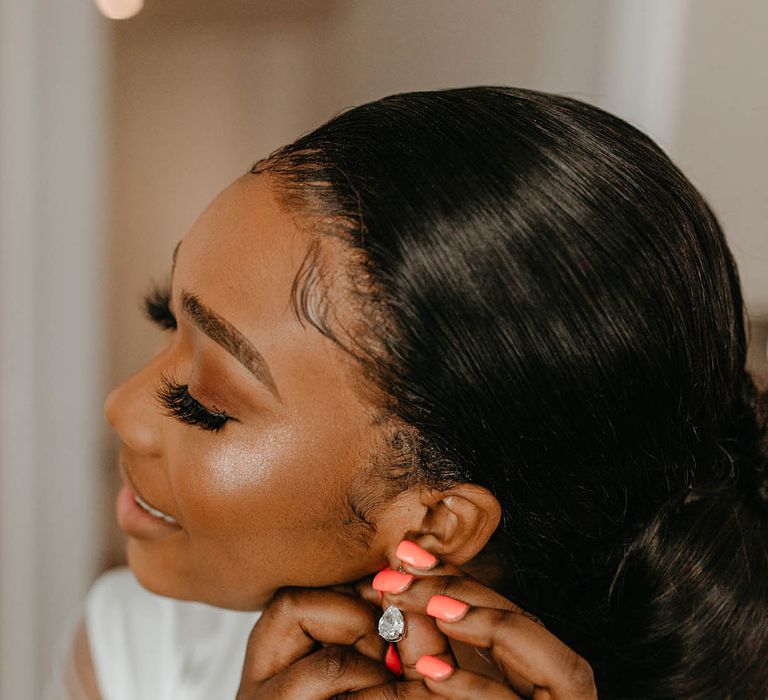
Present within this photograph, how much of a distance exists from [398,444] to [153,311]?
32 centimetres

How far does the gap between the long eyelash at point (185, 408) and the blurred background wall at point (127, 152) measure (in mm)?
654

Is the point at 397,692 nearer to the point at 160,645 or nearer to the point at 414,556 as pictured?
the point at 414,556

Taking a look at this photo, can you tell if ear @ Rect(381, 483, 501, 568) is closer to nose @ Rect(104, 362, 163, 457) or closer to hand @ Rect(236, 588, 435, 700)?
hand @ Rect(236, 588, 435, 700)

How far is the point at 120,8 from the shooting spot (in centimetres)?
129

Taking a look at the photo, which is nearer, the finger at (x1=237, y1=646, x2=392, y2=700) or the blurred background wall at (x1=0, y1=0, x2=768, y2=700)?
the finger at (x1=237, y1=646, x2=392, y2=700)

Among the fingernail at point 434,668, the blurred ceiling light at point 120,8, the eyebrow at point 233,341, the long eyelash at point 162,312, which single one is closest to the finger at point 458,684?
the fingernail at point 434,668

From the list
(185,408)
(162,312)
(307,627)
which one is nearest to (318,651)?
(307,627)

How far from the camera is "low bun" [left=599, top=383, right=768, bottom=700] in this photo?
2.38 ft

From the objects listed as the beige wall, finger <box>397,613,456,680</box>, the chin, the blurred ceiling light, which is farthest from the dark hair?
the blurred ceiling light

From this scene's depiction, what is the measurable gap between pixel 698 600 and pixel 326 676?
33 cm

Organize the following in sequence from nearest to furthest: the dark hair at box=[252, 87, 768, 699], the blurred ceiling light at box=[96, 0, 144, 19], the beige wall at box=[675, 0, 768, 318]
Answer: the dark hair at box=[252, 87, 768, 699] → the beige wall at box=[675, 0, 768, 318] → the blurred ceiling light at box=[96, 0, 144, 19]

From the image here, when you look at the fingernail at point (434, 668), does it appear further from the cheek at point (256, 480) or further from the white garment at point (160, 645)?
the white garment at point (160, 645)

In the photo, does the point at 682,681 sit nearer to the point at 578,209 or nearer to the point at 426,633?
the point at 426,633

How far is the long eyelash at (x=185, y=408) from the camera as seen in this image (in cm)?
68
